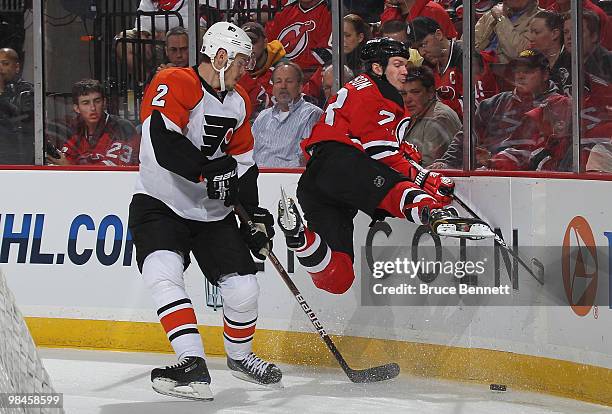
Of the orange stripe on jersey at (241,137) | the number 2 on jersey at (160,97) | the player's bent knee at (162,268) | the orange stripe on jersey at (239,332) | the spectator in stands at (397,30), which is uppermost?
the spectator in stands at (397,30)

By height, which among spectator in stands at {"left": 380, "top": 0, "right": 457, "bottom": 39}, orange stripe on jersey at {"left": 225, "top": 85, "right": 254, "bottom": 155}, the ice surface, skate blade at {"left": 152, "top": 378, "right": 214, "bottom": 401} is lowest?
the ice surface

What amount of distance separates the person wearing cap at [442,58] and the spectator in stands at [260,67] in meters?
0.65

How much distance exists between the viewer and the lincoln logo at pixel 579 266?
461 centimetres

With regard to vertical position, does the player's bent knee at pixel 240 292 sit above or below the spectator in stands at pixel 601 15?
below

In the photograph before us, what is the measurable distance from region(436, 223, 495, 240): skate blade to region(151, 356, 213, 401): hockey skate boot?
1.02 m

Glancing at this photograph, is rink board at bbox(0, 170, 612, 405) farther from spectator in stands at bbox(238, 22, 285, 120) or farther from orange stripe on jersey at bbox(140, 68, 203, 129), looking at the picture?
orange stripe on jersey at bbox(140, 68, 203, 129)

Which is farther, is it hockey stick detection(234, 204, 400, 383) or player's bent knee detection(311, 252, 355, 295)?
player's bent knee detection(311, 252, 355, 295)

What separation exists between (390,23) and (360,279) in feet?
3.47

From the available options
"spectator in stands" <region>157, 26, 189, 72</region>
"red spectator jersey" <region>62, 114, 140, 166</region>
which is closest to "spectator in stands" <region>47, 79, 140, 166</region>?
"red spectator jersey" <region>62, 114, 140, 166</region>

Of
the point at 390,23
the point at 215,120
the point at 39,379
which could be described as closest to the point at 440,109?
the point at 390,23

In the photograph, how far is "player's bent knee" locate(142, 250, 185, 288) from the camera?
460cm

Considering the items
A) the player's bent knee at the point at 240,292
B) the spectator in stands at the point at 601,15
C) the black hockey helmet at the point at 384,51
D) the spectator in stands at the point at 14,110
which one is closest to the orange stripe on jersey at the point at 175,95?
the player's bent knee at the point at 240,292

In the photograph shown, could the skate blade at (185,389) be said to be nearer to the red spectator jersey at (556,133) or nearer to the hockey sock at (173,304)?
the hockey sock at (173,304)

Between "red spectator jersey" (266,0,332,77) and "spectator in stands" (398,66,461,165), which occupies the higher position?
"red spectator jersey" (266,0,332,77)
